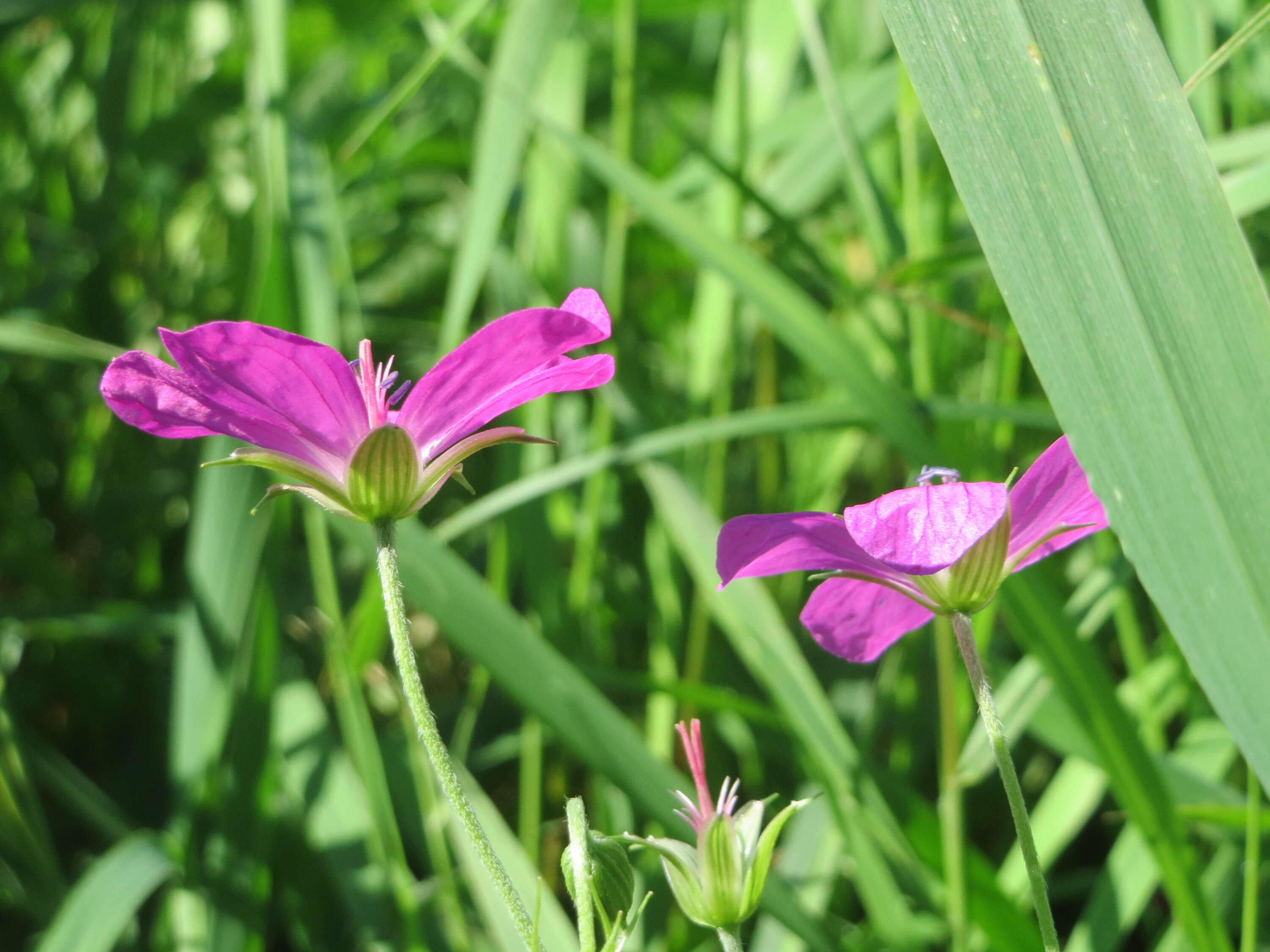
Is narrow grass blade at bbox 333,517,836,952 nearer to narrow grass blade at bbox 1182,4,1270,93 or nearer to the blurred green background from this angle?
the blurred green background

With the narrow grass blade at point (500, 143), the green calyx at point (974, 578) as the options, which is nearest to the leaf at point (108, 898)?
the narrow grass blade at point (500, 143)

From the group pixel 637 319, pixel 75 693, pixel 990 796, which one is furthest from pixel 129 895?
pixel 637 319

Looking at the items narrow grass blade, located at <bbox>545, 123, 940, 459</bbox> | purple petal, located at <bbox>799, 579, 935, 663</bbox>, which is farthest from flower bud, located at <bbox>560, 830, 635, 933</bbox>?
narrow grass blade, located at <bbox>545, 123, 940, 459</bbox>

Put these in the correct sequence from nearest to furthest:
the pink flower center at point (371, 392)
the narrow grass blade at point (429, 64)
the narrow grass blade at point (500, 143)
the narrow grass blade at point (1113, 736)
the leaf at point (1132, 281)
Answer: the leaf at point (1132, 281)
the pink flower center at point (371, 392)
the narrow grass blade at point (1113, 736)
the narrow grass blade at point (429, 64)
the narrow grass blade at point (500, 143)

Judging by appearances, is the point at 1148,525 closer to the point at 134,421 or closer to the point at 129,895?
the point at 134,421

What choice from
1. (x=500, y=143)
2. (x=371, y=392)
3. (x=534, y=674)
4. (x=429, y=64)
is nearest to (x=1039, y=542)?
(x=371, y=392)

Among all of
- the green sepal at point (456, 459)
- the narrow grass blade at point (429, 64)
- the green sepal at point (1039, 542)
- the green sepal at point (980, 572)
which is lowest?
the green sepal at point (1039, 542)

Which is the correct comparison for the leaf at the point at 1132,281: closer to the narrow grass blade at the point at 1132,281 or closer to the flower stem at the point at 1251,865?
the narrow grass blade at the point at 1132,281
